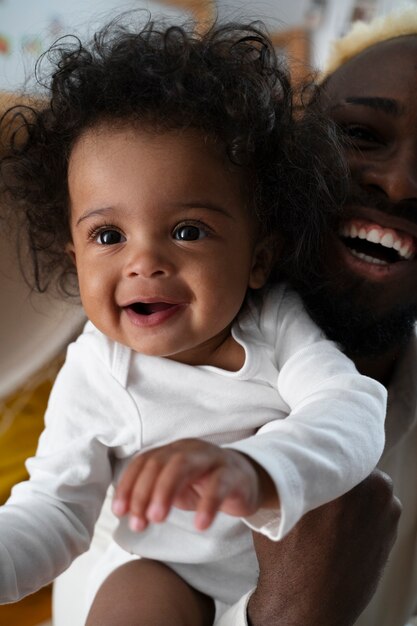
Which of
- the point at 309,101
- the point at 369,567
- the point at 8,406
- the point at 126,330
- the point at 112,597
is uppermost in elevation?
the point at 309,101

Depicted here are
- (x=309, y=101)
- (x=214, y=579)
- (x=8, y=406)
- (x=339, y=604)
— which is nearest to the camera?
(x=339, y=604)

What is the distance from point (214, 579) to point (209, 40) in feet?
2.58

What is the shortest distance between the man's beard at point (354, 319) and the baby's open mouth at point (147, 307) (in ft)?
0.97

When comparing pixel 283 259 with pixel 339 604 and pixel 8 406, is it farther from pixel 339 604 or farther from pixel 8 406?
pixel 8 406

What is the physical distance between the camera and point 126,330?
1031 millimetres

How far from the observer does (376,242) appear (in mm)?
1352

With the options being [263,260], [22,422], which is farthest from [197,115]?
[22,422]

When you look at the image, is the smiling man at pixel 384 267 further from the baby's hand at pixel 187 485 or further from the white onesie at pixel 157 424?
the baby's hand at pixel 187 485

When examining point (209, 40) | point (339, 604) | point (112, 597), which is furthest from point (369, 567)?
point (209, 40)

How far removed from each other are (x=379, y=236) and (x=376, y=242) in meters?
0.02

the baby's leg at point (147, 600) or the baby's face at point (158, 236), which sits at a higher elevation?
the baby's face at point (158, 236)

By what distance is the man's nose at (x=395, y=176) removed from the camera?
52.2 inches

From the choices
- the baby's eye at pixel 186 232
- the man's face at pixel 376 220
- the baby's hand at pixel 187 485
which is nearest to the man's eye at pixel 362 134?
the man's face at pixel 376 220

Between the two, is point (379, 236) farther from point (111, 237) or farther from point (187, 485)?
point (187, 485)
